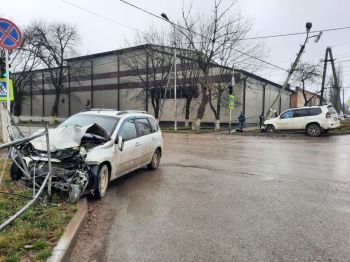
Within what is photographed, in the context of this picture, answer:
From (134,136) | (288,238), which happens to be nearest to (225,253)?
(288,238)

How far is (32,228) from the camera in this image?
4.14 m

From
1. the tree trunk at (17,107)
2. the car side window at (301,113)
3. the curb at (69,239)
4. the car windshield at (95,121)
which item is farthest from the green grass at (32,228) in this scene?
the tree trunk at (17,107)

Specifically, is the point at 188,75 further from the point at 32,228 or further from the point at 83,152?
the point at 32,228

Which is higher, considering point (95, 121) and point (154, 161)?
point (95, 121)

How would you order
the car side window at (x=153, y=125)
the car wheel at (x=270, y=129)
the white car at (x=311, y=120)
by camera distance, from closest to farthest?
the car side window at (x=153, y=125) → the white car at (x=311, y=120) → the car wheel at (x=270, y=129)

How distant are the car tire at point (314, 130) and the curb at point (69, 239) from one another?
18112mm

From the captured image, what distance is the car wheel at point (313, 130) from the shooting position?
791 inches

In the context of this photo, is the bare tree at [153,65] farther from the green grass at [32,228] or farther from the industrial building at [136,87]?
the green grass at [32,228]

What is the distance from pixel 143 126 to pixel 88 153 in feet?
8.71

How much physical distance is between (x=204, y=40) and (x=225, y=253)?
2563cm

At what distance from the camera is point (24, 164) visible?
5402 mm

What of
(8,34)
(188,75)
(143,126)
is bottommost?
(143,126)

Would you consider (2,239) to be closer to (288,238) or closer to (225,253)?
(225,253)

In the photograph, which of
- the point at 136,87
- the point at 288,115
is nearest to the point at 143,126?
the point at 288,115
